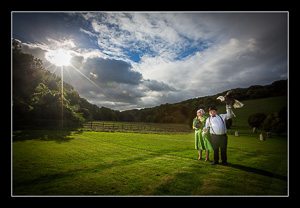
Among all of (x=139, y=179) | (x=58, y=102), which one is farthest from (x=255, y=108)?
(x=58, y=102)

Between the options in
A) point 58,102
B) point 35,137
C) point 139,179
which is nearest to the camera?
point 139,179

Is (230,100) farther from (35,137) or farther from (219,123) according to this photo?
(35,137)

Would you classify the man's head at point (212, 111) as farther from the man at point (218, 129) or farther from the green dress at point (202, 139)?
the green dress at point (202, 139)

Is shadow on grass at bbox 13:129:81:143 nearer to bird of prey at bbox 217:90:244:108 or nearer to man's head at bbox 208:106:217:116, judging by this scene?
man's head at bbox 208:106:217:116

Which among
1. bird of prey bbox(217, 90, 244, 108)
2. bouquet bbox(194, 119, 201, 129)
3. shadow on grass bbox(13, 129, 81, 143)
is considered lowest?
shadow on grass bbox(13, 129, 81, 143)

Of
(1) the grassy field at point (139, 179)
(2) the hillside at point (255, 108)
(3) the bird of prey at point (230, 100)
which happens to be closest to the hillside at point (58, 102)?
(2) the hillside at point (255, 108)

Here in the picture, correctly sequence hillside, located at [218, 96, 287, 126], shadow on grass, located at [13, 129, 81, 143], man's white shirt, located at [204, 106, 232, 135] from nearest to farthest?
1. man's white shirt, located at [204, 106, 232, 135]
2. shadow on grass, located at [13, 129, 81, 143]
3. hillside, located at [218, 96, 287, 126]

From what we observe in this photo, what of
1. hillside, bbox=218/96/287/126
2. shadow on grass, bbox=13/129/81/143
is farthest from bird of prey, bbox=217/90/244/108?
hillside, bbox=218/96/287/126

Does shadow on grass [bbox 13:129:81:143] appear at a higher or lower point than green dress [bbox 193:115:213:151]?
lower

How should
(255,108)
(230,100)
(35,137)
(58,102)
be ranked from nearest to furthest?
(230,100)
(35,137)
(58,102)
(255,108)
